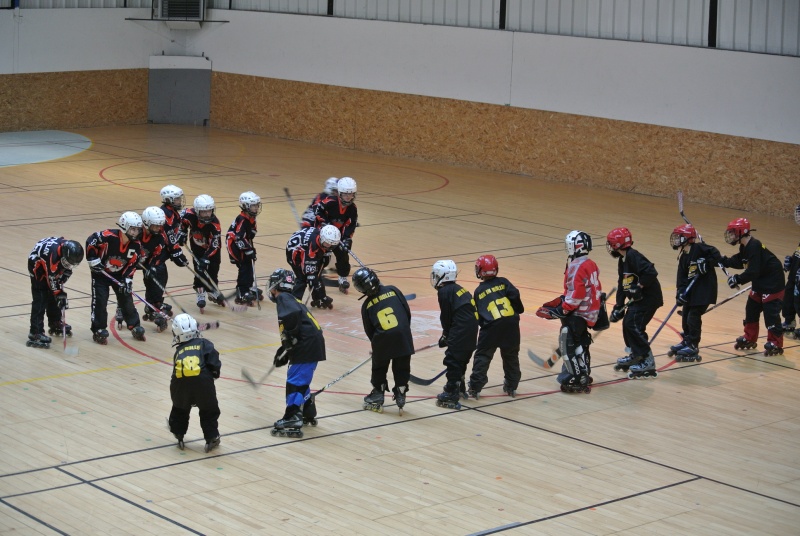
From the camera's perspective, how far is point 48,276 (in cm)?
1338

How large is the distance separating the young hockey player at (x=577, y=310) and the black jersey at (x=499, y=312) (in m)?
0.49

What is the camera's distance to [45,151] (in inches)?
1163

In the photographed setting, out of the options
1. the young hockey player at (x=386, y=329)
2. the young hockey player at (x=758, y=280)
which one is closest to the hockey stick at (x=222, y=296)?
the young hockey player at (x=386, y=329)

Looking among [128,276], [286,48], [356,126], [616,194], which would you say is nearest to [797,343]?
[128,276]

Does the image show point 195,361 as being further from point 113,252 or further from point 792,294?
point 792,294

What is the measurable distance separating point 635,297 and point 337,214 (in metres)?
5.41

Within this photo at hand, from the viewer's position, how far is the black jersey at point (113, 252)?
1397 cm

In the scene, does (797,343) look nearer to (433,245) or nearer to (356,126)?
(433,245)

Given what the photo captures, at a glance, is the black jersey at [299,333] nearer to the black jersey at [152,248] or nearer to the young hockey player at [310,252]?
the young hockey player at [310,252]

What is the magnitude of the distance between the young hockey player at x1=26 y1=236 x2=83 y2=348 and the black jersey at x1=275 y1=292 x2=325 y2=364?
3347 millimetres

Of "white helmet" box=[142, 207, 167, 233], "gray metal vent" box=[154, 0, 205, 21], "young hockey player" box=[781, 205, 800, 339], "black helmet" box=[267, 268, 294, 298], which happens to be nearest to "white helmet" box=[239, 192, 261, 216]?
"white helmet" box=[142, 207, 167, 233]

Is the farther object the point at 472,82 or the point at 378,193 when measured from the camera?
the point at 472,82

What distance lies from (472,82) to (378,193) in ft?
18.6

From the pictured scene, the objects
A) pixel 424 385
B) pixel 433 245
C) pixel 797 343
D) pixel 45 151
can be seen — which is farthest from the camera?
pixel 45 151
